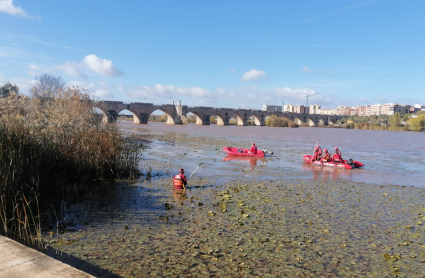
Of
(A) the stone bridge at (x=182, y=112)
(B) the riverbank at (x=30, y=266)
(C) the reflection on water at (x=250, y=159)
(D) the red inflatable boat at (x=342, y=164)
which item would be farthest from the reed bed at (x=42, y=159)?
(A) the stone bridge at (x=182, y=112)

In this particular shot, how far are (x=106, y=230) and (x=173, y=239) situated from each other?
1486 millimetres

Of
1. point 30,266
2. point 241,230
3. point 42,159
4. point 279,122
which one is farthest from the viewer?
point 279,122

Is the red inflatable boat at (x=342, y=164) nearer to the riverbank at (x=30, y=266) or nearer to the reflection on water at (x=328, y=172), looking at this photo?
the reflection on water at (x=328, y=172)

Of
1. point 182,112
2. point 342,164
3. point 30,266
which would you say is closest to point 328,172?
point 342,164

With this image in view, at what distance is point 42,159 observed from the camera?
8.78 metres

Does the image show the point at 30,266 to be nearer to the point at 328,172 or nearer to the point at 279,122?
the point at 328,172

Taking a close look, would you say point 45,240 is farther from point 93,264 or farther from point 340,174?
point 340,174

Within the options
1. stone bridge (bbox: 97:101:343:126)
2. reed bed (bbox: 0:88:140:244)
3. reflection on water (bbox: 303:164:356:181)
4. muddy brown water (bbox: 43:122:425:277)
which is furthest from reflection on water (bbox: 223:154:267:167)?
stone bridge (bbox: 97:101:343:126)

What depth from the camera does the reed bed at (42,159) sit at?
6684 mm

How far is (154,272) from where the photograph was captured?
16.9ft

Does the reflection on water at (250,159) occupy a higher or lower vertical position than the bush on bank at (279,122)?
lower

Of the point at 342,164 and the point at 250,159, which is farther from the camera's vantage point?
the point at 250,159

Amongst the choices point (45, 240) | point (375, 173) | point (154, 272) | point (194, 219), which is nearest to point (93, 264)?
point (154, 272)

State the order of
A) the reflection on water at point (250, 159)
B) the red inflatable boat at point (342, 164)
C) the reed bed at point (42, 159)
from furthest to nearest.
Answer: the reflection on water at point (250, 159) < the red inflatable boat at point (342, 164) < the reed bed at point (42, 159)
